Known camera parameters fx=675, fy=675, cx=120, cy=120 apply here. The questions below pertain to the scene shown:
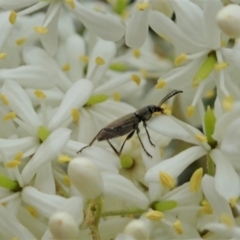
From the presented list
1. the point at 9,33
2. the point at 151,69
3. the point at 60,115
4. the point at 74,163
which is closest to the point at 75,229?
the point at 74,163

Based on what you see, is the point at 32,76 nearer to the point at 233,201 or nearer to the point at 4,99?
the point at 4,99

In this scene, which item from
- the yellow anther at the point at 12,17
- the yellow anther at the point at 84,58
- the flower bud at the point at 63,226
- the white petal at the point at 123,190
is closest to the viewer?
the flower bud at the point at 63,226

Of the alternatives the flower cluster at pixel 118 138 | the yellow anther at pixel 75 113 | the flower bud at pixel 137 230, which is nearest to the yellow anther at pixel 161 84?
the flower cluster at pixel 118 138

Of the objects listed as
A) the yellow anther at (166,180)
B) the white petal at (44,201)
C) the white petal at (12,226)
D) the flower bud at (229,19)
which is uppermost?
the flower bud at (229,19)

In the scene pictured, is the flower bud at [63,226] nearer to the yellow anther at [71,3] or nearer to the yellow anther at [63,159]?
the yellow anther at [63,159]

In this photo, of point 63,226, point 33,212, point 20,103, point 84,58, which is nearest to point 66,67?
point 84,58

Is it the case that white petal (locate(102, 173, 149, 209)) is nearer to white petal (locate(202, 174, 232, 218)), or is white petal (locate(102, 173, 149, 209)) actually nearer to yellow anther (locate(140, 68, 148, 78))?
white petal (locate(202, 174, 232, 218))
